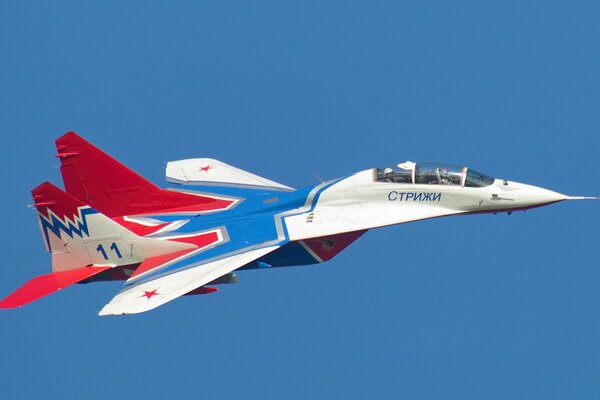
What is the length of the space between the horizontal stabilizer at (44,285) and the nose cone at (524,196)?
8.54 meters

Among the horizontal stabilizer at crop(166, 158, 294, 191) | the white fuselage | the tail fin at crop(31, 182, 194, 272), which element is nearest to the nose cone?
the white fuselage

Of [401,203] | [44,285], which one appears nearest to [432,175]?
[401,203]

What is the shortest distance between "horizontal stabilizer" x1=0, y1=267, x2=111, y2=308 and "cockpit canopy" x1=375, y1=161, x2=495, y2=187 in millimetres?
6415

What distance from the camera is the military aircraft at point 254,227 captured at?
3356 cm

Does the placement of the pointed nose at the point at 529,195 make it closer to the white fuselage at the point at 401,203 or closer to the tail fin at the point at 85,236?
the white fuselage at the point at 401,203

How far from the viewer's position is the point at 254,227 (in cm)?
3441

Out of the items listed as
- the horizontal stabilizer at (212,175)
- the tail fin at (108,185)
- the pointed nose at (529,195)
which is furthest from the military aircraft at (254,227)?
the horizontal stabilizer at (212,175)

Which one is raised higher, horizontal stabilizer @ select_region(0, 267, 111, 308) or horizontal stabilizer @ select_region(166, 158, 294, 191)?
horizontal stabilizer @ select_region(166, 158, 294, 191)

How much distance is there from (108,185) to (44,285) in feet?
11.7

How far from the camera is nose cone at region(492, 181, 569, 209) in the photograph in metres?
33.5

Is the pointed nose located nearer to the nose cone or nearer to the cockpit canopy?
the nose cone

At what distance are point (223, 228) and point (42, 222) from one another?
386 cm

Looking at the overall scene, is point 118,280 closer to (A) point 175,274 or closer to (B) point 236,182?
(A) point 175,274

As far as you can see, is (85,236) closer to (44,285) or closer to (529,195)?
(44,285)
